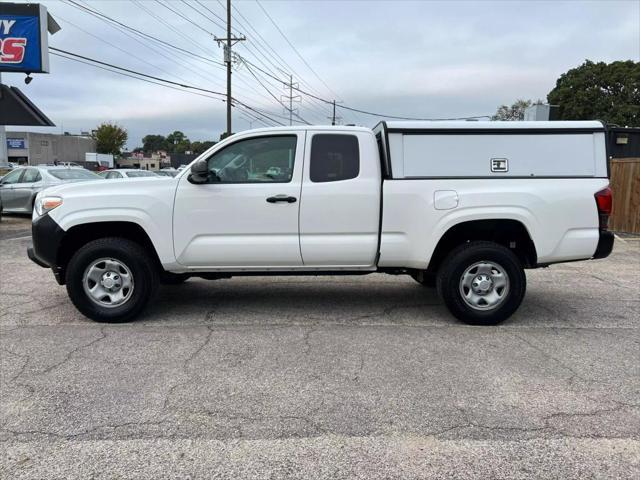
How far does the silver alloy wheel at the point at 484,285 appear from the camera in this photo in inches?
209

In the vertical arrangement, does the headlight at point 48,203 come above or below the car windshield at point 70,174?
below

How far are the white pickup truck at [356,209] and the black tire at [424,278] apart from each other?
537 millimetres

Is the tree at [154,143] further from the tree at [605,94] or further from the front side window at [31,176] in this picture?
the front side window at [31,176]

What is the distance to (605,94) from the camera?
48031 millimetres

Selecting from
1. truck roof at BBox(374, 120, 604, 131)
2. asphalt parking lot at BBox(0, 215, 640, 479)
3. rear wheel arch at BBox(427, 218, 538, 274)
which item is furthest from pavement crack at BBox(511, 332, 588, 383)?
truck roof at BBox(374, 120, 604, 131)

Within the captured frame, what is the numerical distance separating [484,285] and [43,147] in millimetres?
101207

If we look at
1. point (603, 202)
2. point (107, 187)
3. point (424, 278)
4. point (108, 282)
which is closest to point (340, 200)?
point (424, 278)

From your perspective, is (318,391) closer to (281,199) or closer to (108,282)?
(281,199)

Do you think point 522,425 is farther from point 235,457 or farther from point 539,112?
point 539,112

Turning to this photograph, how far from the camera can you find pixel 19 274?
7.96m

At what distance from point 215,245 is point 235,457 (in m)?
2.65

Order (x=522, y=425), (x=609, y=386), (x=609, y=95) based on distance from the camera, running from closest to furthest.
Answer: (x=522, y=425) → (x=609, y=386) → (x=609, y=95)

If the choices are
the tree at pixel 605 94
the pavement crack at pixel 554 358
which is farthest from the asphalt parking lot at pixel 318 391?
the tree at pixel 605 94

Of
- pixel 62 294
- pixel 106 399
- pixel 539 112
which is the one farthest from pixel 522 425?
pixel 539 112
